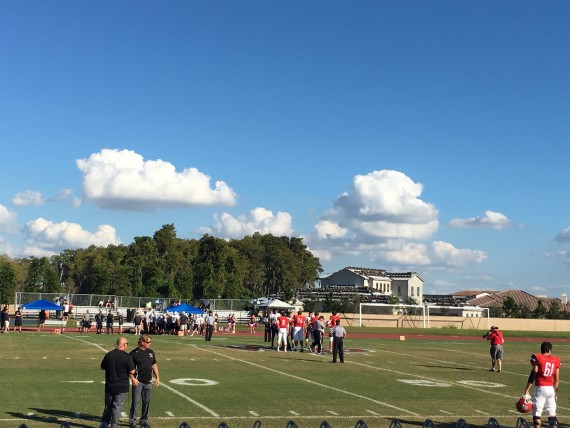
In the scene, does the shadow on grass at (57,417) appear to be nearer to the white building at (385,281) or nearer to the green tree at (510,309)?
the green tree at (510,309)

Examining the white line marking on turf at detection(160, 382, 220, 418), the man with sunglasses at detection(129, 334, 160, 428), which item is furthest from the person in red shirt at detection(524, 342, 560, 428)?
the man with sunglasses at detection(129, 334, 160, 428)

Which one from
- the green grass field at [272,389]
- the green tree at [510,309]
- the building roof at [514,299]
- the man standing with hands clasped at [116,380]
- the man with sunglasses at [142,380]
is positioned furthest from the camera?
the building roof at [514,299]

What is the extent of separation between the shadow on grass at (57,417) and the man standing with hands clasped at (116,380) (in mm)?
1033

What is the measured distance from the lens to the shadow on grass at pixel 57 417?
42.8 ft

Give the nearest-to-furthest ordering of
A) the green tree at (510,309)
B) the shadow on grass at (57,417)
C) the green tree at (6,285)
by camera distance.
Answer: the shadow on grass at (57,417) → the green tree at (6,285) → the green tree at (510,309)

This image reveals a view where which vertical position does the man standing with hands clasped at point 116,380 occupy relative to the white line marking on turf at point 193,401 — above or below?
above

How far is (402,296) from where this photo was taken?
496 feet

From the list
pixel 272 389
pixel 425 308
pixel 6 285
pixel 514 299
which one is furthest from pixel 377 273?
pixel 272 389

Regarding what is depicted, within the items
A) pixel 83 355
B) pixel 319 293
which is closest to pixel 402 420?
pixel 83 355

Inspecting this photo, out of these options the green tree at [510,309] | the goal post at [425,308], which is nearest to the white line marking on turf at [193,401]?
the goal post at [425,308]

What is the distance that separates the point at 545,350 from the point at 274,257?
118 meters

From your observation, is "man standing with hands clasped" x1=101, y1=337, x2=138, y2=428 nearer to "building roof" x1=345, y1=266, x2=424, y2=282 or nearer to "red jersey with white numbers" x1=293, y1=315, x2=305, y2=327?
"red jersey with white numbers" x1=293, y1=315, x2=305, y2=327

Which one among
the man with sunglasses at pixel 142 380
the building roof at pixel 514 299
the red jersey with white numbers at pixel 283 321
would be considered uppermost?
the building roof at pixel 514 299

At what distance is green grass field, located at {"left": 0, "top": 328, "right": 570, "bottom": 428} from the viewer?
1418 cm
